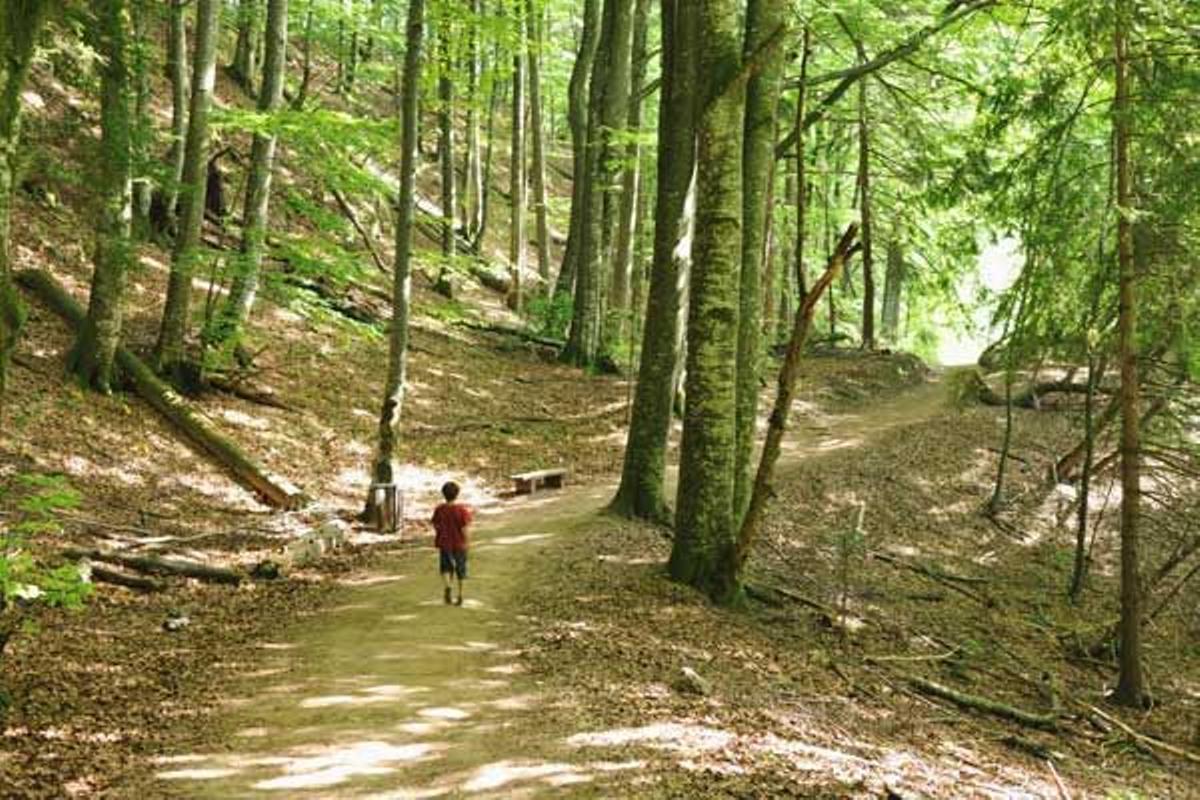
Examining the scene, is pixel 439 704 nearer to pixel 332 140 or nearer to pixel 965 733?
pixel 965 733

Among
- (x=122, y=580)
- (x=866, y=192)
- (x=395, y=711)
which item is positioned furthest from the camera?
(x=866, y=192)

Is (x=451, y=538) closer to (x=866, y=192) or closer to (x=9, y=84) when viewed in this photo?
(x=9, y=84)

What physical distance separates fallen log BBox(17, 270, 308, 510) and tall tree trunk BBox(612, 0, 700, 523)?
501 cm

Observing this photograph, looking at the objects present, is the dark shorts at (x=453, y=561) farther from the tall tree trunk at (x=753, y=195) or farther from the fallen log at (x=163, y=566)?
the tall tree trunk at (x=753, y=195)

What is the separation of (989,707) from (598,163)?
14.8 meters

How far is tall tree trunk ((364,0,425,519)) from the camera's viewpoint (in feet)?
41.0

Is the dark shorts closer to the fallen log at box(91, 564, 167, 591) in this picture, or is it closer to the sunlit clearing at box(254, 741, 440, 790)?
the fallen log at box(91, 564, 167, 591)

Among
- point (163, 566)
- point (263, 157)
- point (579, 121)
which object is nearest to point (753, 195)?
point (163, 566)

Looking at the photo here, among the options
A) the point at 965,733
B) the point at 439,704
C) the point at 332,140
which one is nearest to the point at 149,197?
the point at 332,140

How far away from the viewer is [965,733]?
9.04m

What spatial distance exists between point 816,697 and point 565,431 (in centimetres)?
1137

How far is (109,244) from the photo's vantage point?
13.0m

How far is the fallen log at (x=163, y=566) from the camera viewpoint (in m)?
9.46

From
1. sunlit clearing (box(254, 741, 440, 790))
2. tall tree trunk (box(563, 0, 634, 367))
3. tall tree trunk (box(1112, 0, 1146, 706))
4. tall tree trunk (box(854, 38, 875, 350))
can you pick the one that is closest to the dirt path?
sunlit clearing (box(254, 741, 440, 790))
